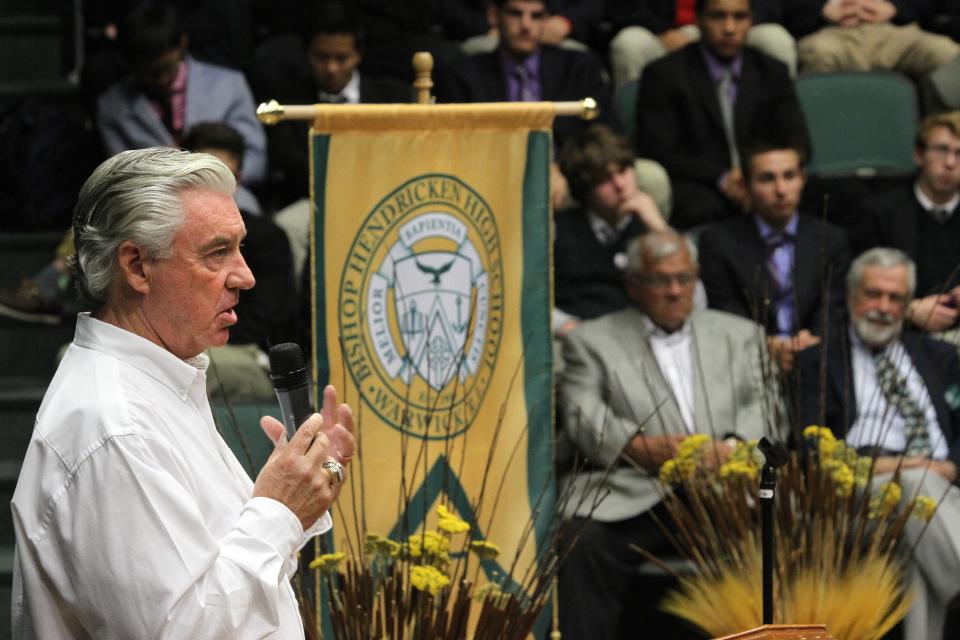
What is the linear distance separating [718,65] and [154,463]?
14.0 ft

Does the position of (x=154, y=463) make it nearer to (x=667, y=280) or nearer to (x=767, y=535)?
(x=767, y=535)

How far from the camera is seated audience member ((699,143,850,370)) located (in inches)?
188

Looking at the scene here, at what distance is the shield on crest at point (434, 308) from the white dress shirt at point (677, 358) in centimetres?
114

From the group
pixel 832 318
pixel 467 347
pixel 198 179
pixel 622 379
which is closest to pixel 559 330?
pixel 622 379

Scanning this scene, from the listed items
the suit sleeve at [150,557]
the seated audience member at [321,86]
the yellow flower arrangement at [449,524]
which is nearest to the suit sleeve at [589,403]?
the seated audience member at [321,86]

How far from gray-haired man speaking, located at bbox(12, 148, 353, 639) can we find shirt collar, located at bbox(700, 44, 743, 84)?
3984 mm

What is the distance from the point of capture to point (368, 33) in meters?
5.79

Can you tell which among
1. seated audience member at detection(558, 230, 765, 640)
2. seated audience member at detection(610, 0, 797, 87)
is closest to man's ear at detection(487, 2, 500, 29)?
seated audience member at detection(610, 0, 797, 87)

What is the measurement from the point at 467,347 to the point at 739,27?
8.76 feet

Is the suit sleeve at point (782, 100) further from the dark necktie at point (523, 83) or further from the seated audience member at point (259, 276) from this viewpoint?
the seated audience member at point (259, 276)

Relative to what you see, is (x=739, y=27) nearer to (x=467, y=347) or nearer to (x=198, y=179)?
(x=467, y=347)

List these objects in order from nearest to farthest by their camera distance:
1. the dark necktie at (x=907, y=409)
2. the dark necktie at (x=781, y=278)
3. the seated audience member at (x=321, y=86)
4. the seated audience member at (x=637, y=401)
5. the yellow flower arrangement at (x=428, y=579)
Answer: the yellow flower arrangement at (x=428, y=579) → the dark necktie at (x=907, y=409) → the seated audience member at (x=637, y=401) → the dark necktie at (x=781, y=278) → the seated audience member at (x=321, y=86)

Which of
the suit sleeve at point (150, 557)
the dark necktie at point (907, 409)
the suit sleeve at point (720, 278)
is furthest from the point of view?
the suit sleeve at point (720, 278)

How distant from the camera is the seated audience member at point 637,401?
415cm
